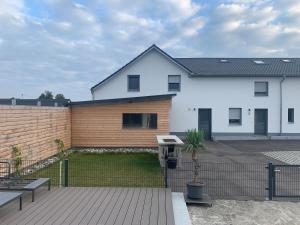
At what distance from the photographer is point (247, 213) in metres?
6.96

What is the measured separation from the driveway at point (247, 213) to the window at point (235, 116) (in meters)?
18.2

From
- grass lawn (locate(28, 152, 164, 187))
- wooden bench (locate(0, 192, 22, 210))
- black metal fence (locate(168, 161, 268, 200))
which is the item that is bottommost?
black metal fence (locate(168, 161, 268, 200))

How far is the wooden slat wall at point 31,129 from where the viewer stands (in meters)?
10.4

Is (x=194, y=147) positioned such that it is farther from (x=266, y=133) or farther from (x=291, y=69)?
(x=291, y=69)

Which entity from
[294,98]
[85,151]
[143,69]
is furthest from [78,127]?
[294,98]

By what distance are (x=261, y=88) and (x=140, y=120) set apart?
38.8 feet

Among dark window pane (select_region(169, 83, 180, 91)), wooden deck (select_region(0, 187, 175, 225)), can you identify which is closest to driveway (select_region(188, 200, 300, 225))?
wooden deck (select_region(0, 187, 175, 225))

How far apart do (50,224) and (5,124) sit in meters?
5.80

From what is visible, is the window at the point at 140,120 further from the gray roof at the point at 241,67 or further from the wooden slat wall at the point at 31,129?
the gray roof at the point at 241,67

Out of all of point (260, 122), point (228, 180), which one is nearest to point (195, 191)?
point (228, 180)

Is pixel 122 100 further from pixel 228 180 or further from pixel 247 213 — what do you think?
pixel 247 213

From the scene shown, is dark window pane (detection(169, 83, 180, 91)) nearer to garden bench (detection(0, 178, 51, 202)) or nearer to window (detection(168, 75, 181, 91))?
window (detection(168, 75, 181, 91))

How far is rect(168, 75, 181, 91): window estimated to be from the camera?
25.0 m

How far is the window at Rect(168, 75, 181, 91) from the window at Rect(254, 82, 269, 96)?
6563mm
